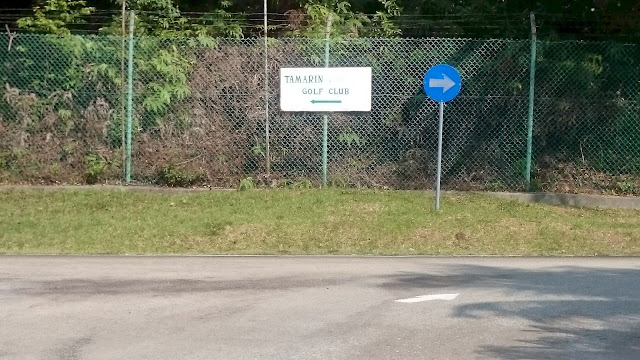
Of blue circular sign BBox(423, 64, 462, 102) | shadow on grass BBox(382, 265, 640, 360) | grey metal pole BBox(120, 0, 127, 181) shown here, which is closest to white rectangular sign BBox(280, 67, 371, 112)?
blue circular sign BBox(423, 64, 462, 102)

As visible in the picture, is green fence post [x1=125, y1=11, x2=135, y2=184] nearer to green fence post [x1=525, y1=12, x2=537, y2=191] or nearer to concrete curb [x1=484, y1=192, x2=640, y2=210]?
concrete curb [x1=484, y1=192, x2=640, y2=210]

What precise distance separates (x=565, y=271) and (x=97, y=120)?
805 centimetres

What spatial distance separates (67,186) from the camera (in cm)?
1501

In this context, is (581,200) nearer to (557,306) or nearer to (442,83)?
(442,83)

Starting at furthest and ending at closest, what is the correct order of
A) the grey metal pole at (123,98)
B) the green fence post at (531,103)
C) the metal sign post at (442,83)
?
the grey metal pole at (123,98), the green fence post at (531,103), the metal sign post at (442,83)

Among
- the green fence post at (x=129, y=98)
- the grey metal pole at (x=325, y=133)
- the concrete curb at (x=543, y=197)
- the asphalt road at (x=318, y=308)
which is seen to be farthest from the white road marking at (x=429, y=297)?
the green fence post at (x=129, y=98)

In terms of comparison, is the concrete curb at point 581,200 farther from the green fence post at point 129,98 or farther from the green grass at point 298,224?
the green fence post at point 129,98

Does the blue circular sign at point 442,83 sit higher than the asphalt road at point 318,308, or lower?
higher

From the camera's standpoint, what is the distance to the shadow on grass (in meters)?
7.23

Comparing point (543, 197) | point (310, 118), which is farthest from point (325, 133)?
point (543, 197)

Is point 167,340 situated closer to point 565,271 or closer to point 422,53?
point 565,271

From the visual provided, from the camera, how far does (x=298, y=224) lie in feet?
43.7

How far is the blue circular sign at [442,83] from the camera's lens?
14.1 meters

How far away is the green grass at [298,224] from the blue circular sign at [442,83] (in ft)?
5.34
